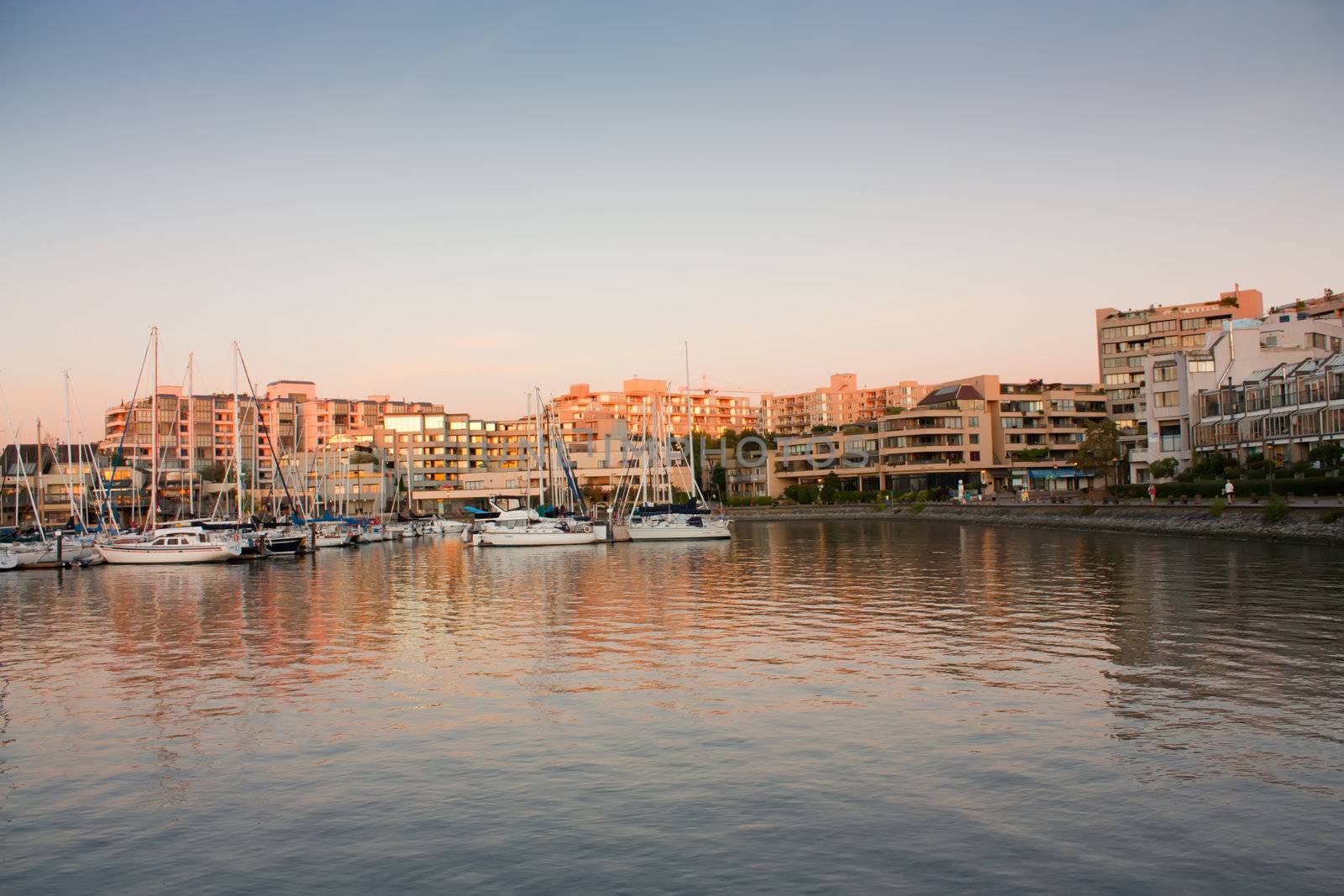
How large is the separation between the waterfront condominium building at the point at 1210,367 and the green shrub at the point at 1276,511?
32.2 meters

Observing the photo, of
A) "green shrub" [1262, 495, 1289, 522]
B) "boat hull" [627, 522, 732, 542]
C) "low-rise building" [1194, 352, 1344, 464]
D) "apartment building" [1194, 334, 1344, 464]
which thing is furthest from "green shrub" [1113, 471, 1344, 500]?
"boat hull" [627, 522, 732, 542]

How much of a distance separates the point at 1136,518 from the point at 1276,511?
17.9 meters

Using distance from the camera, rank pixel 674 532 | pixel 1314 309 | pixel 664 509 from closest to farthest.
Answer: pixel 674 532 → pixel 664 509 → pixel 1314 309

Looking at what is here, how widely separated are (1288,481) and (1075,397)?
9605cm

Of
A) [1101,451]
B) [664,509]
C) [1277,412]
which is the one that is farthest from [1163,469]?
[664,509]

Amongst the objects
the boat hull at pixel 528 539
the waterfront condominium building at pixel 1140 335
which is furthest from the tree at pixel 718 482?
the boat hull at pixel 528 539

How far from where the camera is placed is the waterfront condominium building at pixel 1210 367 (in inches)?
3915

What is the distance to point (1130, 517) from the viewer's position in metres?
85.6

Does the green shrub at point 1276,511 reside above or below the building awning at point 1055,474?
below

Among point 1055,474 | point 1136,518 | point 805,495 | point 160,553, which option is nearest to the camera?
point 160,553

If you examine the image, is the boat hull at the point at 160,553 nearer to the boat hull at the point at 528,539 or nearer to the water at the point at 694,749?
the boat hull at the point at 528,539

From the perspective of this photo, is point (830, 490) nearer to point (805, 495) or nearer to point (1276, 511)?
point (805, 495)

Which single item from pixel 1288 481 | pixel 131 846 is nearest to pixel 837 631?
pixel 131 846

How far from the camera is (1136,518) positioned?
84.6m
